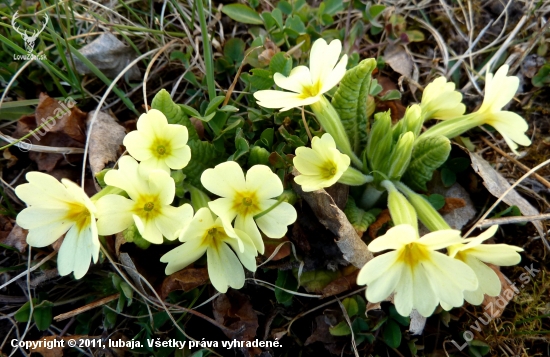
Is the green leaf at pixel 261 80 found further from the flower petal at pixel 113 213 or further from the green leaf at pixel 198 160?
the flower petal at pixel 113 213

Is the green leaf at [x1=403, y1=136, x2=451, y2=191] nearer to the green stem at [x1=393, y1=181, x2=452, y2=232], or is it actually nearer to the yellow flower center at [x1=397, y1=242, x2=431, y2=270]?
the green stem at [x1=393, y1=181, x2=452, y2=232]

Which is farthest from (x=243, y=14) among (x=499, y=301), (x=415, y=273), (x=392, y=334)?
(x=499, y=301)

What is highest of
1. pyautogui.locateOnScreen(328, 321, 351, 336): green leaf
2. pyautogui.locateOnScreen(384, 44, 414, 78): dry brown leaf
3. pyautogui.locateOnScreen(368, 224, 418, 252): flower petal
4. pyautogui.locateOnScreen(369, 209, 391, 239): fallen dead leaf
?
pyautogui.locateOnScreen(368, 224, 418, 252): flower petal

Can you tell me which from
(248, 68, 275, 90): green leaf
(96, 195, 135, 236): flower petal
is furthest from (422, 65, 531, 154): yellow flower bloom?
(96, 195, 135, 236): flower petal

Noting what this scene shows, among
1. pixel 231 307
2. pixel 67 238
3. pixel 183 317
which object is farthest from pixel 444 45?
pixel 67 238

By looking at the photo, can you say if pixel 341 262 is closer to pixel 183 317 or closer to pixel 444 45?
pixel 183 317

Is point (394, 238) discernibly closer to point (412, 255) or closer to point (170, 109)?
point (412, 255)
